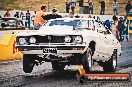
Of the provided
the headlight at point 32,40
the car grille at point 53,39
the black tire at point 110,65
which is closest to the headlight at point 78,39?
the car grille at point 53,39

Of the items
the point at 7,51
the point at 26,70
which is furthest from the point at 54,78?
the point at 7,51

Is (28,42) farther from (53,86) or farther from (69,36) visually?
(53,86)

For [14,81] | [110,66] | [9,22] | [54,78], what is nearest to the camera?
[14,81]

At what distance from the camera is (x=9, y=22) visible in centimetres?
2606

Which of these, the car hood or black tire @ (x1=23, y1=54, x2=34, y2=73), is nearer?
the car hood

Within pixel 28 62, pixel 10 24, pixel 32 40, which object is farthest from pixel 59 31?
pixel 10 24

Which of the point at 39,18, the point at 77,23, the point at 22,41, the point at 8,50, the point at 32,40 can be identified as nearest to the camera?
the point at 32,40

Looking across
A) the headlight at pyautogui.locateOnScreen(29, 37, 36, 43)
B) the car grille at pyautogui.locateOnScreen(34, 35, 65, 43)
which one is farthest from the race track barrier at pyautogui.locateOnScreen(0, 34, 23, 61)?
the car grille at pyautogui.locateOnScreen(34, 35, 65, 43)

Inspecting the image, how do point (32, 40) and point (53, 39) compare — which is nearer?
point (53, 39)

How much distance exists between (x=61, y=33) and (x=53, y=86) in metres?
1.54

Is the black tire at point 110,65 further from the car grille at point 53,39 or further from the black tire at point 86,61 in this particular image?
the car grille at point 53,39

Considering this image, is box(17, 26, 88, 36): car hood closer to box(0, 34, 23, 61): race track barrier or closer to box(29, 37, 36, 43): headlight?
box(29, 37, 36, 43): headlight

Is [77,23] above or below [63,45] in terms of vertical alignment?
above

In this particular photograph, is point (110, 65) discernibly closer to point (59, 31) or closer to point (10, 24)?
point (59, 31)
